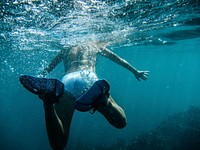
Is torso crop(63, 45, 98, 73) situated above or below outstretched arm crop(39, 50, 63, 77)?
above

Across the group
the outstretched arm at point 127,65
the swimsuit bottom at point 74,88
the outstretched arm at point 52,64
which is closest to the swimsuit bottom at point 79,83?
the swimsuit bottom at point 74,88

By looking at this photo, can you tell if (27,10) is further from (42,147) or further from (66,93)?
(42,147)

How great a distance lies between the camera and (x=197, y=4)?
1051 cm

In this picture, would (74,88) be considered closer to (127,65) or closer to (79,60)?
(79,60)

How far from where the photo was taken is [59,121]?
4.00 meters

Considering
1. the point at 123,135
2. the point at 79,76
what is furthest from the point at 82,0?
the point at 123,135

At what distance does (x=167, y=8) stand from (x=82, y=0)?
5027 millimetres

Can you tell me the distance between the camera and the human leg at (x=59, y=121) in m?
3.82

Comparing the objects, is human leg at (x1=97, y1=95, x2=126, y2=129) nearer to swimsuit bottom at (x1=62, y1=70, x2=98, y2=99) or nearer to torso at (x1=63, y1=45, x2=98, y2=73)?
swimsuit bottom at (x1=62, y1=70, x2=98, y2=99)

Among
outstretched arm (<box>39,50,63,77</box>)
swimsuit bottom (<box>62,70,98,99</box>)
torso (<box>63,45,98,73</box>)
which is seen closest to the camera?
swimsuit bottom (<box>62,70,98,99</box>)

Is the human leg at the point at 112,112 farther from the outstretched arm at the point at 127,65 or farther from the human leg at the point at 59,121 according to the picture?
the outstretched arm at the point at 127,65

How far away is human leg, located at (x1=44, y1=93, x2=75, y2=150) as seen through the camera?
150 inches

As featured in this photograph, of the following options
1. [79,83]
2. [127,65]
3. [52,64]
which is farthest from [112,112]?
[52,64]

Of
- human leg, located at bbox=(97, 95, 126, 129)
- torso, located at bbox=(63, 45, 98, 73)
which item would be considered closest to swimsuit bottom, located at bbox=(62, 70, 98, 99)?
human leg, located at bbox=(97, 95, 126, 129)
